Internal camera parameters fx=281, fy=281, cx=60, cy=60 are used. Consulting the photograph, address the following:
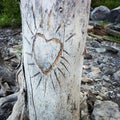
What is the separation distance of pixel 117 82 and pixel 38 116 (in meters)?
1.85

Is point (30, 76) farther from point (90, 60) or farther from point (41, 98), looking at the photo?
point (90, 60)

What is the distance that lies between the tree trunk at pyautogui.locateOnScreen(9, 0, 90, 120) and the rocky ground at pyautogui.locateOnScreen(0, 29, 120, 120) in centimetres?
57

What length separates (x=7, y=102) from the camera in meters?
2.91

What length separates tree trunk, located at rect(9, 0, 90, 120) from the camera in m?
1.88

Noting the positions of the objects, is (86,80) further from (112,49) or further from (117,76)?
(112,49)

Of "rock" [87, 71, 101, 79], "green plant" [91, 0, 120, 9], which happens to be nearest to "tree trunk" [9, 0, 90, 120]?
"rock" [87, 71, 101, 79]

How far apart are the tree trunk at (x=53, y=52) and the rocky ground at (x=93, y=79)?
567mm

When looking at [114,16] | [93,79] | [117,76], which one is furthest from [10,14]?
[117,76]

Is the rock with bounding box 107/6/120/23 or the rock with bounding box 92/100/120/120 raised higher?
the rock with bounding box 107/6/120/23

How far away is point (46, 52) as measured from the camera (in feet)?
6.42

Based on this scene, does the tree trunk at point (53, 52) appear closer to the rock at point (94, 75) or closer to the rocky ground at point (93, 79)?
the rocky ground at point (93, 79)

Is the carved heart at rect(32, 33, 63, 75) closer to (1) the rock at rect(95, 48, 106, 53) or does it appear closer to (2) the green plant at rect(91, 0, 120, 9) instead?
(1) the rock at rect(95, 48, 106, 53)

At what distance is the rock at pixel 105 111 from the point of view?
275 centimetres

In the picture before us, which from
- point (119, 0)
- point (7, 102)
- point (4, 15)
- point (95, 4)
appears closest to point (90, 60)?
point (7, 102)
